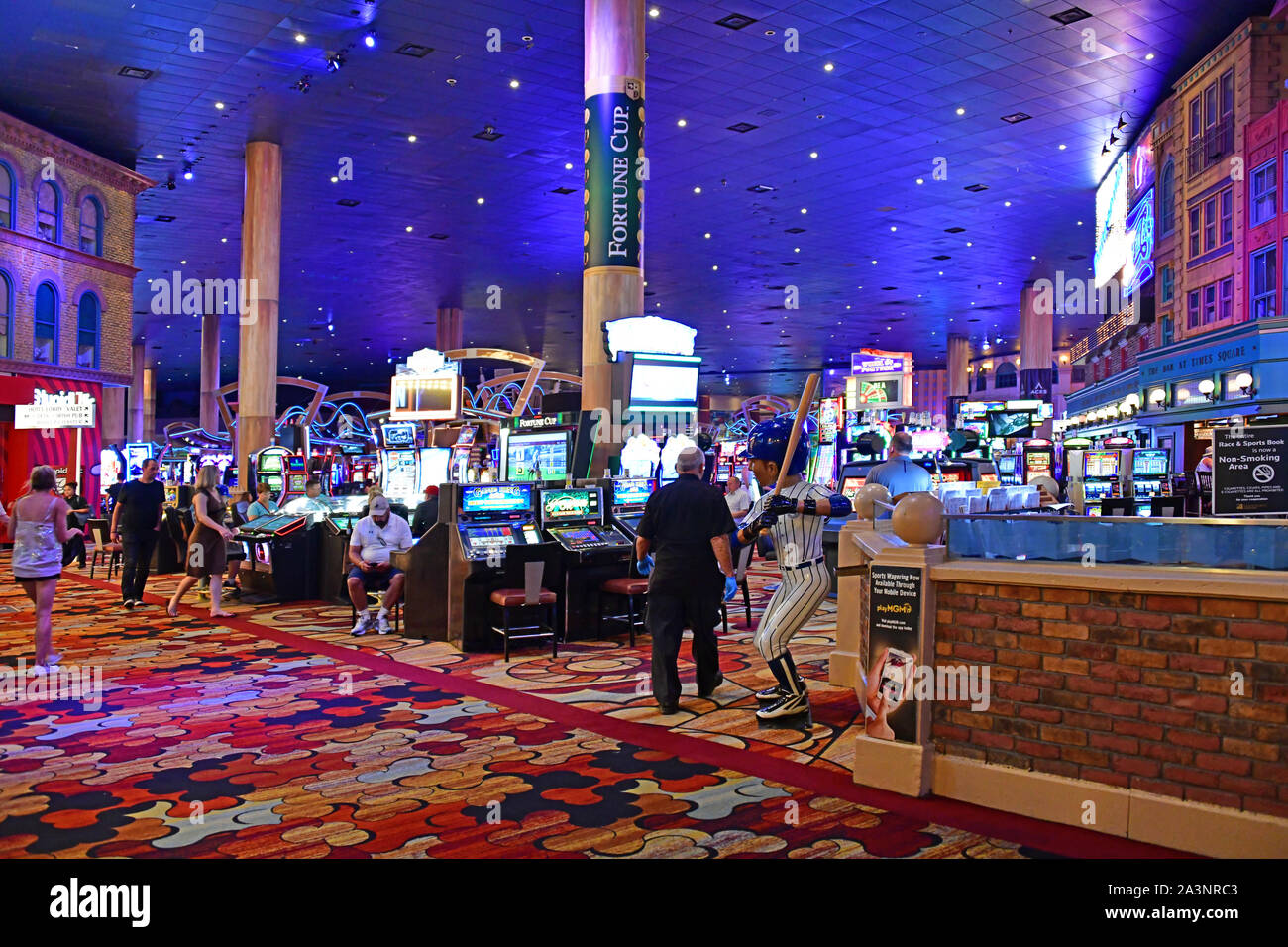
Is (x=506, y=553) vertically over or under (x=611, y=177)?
under

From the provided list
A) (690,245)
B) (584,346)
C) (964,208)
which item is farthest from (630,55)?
(690,245)

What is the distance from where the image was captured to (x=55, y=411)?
16156 millimetres

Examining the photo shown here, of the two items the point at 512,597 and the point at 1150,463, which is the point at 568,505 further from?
the point at 1150,463

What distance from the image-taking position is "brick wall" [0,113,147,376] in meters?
15.4

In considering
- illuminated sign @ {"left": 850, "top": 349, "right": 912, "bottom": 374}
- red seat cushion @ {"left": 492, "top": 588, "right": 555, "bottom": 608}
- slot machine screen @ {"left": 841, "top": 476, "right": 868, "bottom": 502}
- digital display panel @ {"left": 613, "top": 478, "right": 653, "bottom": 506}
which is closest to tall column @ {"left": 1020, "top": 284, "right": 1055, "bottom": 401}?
illuminated sign @ {"left": 850, "top": 349, "right": 912, "bottom": 374}

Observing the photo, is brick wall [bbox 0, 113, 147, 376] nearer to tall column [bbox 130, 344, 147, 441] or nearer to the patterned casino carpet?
the patterned casino carpet

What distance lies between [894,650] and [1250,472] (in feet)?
7.79

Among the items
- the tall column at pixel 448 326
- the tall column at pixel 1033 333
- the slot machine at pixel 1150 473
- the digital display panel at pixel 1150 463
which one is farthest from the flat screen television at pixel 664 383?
the tall column at pixel 448 326

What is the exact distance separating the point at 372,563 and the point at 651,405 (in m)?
2.64

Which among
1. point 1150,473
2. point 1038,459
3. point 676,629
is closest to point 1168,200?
point 1038,459

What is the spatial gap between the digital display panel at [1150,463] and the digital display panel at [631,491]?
9198 millimetres

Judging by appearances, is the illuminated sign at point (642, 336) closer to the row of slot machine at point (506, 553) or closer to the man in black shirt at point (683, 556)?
the row of slot machine at point (506, 553)

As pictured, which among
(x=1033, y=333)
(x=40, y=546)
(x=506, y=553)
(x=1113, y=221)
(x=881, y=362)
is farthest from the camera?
(x=1033, y=333)

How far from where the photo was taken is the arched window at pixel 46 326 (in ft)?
53.5
